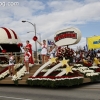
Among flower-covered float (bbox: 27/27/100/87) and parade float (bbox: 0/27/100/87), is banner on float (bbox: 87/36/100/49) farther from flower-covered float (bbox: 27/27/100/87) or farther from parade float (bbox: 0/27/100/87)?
flower-covered float (bbox: 27/27/100/87)

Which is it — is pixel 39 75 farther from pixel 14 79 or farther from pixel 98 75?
pixel 98 75

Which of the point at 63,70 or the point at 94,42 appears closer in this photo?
the point at 63,70

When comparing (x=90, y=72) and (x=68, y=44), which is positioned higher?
(x=68, y=44)

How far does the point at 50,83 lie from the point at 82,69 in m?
3.09

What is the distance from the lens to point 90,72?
14211mm

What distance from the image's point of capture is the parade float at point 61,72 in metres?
12.3

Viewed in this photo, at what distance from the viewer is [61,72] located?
12570 millimetres

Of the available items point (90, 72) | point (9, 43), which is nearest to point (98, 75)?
point (90, 72)

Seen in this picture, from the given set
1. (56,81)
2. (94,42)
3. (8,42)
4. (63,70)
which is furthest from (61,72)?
(94,42)

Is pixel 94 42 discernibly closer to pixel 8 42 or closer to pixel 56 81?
pixel 8 42

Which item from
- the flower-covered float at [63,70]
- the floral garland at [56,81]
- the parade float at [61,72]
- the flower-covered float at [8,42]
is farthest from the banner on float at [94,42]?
the floral garland at [56,81]

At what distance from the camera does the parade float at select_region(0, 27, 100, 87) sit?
1232cm

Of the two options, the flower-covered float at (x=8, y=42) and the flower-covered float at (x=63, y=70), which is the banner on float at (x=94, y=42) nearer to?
the flower-covered float at (x=8, y=42)

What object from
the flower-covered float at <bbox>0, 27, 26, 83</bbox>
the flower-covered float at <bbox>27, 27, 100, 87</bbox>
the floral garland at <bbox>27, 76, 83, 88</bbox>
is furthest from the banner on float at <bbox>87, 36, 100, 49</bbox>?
the floral garland at <bbox>27, 76, 83, 88</bbox>
